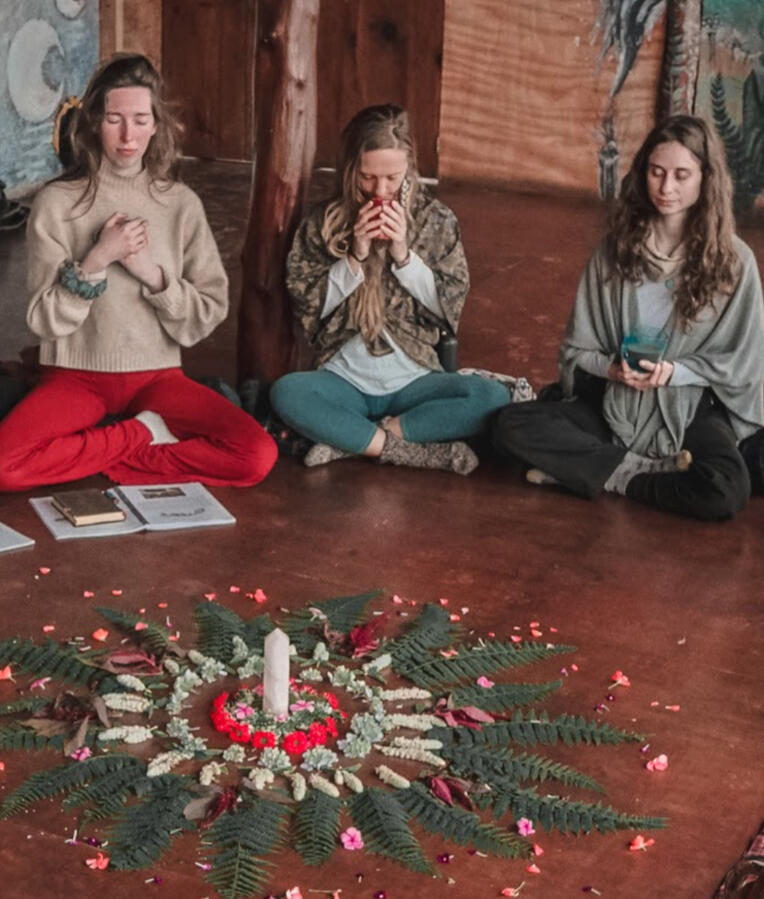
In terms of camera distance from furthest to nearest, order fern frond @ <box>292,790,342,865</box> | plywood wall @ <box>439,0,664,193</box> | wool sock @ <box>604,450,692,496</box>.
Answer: plywood wall @ <box>439,0,664,193</box> < wool sock @ <box>604,450,692,496</box> < fern frond @ <box>292,790,342,865</box>

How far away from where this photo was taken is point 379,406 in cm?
489

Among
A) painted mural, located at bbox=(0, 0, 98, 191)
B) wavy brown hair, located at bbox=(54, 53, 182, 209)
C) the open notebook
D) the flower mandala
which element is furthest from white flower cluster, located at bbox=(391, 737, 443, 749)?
painted mural, located at bbox=(0, 0, 98, 191)

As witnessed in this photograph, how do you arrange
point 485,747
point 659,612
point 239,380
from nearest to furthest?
point 485,747 → point 659,612 → point 239,380

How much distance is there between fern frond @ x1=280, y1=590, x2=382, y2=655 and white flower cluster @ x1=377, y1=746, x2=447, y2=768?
1.51ft

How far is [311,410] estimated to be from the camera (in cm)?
477

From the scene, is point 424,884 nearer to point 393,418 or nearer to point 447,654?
point 447,654

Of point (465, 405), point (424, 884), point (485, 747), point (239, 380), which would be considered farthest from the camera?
point (239, 380)

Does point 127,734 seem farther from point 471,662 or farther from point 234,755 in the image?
point 471,662

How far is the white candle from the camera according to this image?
317 cm

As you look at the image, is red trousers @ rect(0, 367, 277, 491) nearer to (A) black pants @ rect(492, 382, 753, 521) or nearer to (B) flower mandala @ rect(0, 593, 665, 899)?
(A) black pants @ rect(492, 382, 753, 521)

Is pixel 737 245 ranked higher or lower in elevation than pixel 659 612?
higher

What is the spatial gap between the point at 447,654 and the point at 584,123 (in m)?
5.69

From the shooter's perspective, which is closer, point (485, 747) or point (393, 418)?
point (485, 747)

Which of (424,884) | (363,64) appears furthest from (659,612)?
(363,64)
